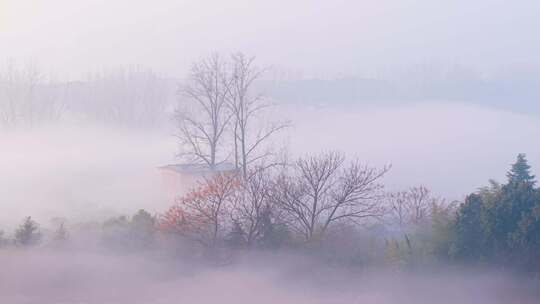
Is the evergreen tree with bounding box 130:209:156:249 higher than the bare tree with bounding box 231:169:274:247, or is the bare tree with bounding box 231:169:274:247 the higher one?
the bare tree with bounding box 231:169:274:247

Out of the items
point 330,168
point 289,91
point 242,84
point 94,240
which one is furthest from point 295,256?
point 289,91

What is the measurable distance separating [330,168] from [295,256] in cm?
271

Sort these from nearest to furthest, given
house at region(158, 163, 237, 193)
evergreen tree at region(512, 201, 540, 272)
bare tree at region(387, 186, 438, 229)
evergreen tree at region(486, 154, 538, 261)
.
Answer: evergreen tree at region(512, 201, 540, 272), evergreen tree at region(486, 154, 538, 261), bare tree at region(387, 186, 438, 229), house at region(158, 163, 237, 193)

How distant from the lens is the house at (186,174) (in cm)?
2091

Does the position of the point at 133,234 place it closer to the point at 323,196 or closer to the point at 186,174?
the point at 323,196

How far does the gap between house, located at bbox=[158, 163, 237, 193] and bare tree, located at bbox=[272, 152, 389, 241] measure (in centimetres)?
725

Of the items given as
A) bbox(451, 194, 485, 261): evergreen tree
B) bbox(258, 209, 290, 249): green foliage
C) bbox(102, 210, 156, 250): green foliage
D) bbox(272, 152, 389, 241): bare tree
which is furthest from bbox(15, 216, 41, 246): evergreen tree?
bbox(451, 194, 485, 261): evergreen tree

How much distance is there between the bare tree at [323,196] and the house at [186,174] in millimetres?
7245

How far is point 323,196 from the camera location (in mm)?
13188

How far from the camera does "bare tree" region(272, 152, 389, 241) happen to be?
12547 mm

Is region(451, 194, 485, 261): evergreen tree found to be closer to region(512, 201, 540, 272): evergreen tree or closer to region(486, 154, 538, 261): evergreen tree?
region(486, 154, 538, 261): evergreen tree

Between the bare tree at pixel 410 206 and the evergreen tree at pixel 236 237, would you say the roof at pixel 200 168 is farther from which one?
the evergreen tree at pixel 236 237

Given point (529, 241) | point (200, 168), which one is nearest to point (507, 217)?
point (529, 241)

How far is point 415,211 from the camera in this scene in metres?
14.8
